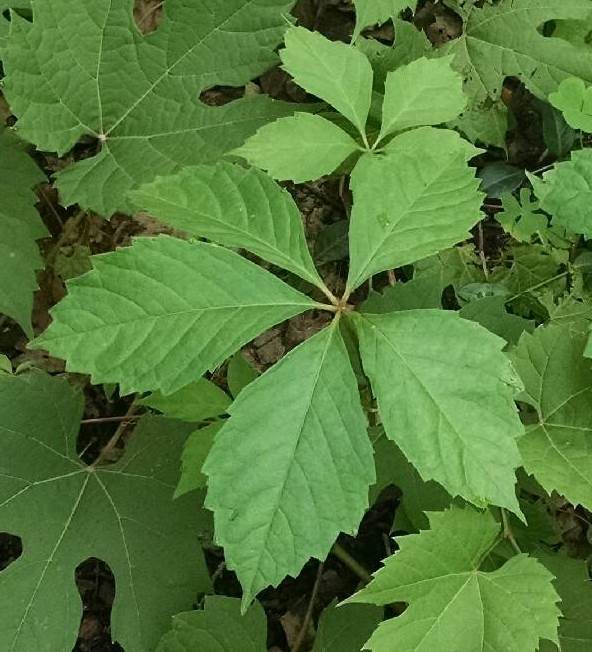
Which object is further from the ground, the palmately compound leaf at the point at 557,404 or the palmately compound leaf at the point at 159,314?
the palmately compound leaf at the point at 159,314

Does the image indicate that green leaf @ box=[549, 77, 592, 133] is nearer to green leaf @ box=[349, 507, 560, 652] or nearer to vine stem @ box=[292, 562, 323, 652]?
green leaf @ box=[349, 507, 560, 652]

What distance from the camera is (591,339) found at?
1.36 meters

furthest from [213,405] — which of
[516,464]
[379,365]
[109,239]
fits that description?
[109,239]

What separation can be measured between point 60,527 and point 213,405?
1.46 feet

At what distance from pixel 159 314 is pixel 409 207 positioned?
48 cm

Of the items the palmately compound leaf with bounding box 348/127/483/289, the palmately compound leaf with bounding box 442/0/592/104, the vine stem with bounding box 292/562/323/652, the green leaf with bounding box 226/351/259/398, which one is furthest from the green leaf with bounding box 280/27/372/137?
the vine stem with bounding box 292/562/323/652

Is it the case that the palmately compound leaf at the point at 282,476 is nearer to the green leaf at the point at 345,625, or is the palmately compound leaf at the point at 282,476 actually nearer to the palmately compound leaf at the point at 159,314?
the palmately compound leaf at the point at 159,314

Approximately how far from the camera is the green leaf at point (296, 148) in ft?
4.89

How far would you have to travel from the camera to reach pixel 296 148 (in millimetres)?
1505

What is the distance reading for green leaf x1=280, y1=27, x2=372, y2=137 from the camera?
58.7 inches

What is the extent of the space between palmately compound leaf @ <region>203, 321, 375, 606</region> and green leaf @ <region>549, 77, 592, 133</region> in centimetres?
99

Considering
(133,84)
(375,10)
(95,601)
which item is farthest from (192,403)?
(375,10)

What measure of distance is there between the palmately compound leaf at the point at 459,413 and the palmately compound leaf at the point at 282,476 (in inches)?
2.9

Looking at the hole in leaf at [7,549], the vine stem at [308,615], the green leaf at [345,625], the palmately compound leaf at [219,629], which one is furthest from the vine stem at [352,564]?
the hole in leaf at [7,549]
